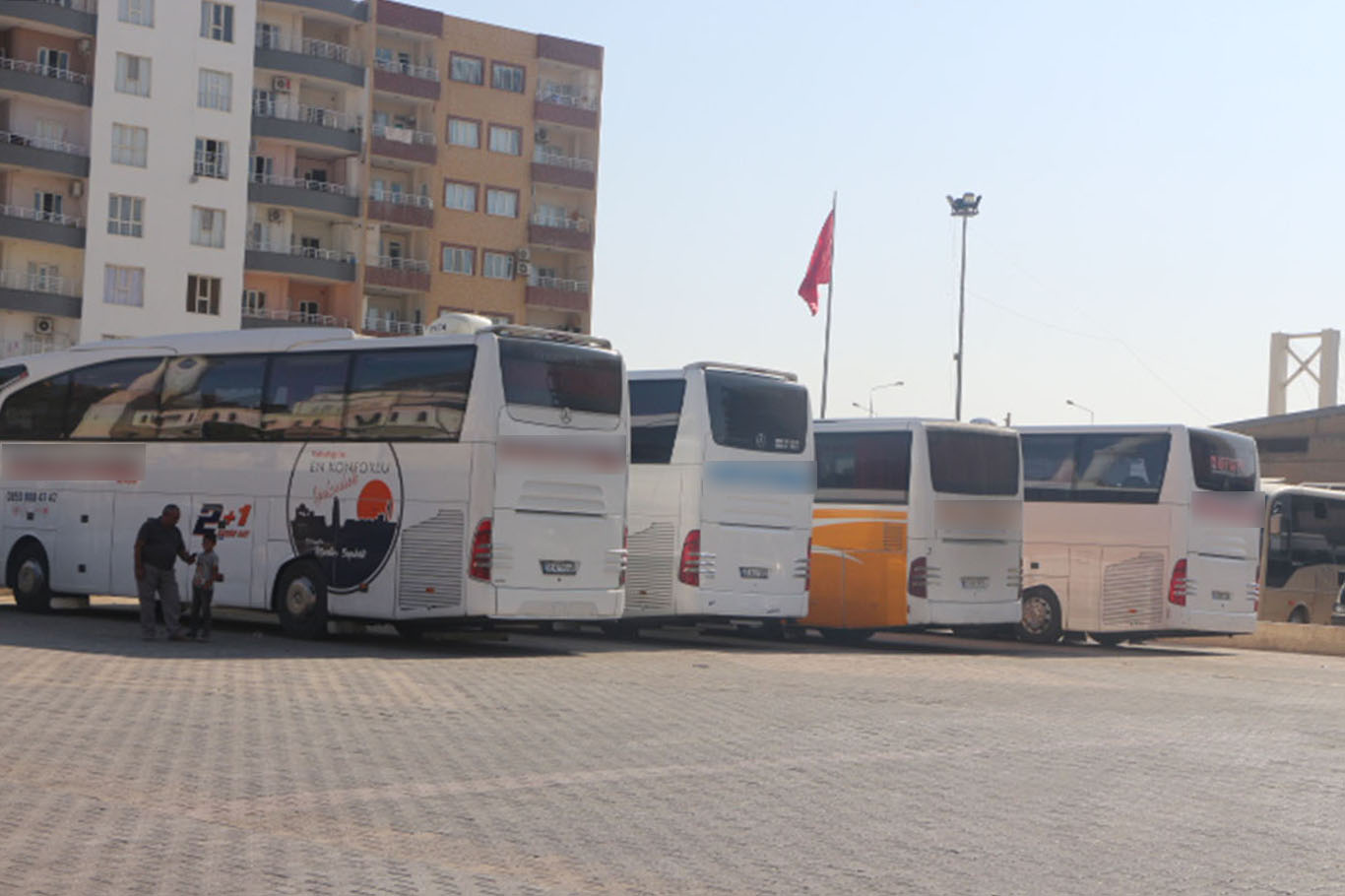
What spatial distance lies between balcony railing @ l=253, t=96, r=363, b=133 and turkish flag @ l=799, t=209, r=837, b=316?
73.0 feet

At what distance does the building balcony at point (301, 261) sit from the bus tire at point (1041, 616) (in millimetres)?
45103

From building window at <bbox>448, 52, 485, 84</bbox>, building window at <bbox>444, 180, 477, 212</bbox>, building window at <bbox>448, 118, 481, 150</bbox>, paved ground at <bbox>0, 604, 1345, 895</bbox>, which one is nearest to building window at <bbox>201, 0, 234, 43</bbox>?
building window at <bbox>448, 52, 485, 84</bbox>

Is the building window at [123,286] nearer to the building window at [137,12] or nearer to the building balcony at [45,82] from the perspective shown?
the building balcony at [45,82]

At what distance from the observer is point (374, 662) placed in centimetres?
1958

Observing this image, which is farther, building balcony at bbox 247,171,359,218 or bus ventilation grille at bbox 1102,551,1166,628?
building balcony at bbox 247,171,359,218

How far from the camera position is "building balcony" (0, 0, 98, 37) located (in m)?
62.9

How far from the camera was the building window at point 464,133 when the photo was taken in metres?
78.2

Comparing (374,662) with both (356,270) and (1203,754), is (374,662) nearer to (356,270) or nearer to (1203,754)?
(1203,754)

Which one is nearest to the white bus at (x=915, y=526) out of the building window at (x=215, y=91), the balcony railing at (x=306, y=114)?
the building window at (x=215, y=91)

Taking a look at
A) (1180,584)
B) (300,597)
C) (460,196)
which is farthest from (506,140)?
(300,597)

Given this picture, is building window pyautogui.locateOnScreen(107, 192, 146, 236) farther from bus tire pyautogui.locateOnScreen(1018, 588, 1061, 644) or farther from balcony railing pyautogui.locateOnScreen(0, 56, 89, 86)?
bus tire pyautogui.locateOnScreen(1018, 588, 1061, 644)

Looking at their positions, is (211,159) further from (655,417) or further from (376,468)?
(376,468)

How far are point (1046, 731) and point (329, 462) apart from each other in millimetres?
10026

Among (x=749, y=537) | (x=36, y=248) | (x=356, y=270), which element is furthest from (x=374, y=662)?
(x=356, y=270)
